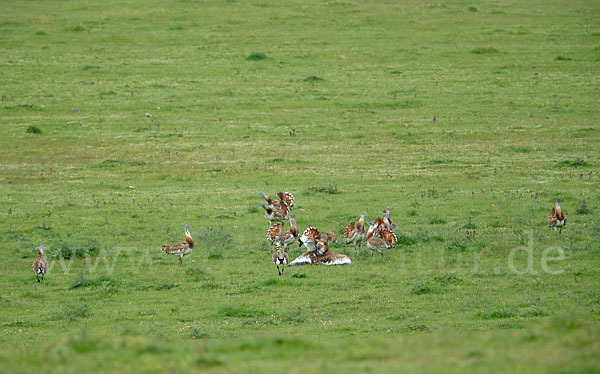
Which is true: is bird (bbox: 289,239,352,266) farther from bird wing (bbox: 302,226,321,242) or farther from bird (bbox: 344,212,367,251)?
bird (bbox: 344,212,367,251)

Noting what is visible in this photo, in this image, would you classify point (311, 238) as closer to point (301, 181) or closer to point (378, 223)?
point (378, 223)

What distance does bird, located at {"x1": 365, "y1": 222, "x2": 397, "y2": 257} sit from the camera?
58.0 ft

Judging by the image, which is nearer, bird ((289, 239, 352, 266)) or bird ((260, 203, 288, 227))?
bird ((289, 239, 352, 266))

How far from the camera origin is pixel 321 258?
57.2 ft

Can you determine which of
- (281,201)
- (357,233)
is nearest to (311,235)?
(357,233)

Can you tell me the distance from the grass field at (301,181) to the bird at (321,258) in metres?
0.22

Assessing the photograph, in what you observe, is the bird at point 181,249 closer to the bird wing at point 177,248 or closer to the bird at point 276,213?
the bird wing at point 177,248

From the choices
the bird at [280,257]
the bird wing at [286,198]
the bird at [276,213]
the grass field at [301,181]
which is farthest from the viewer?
the bird wing at [286,198]

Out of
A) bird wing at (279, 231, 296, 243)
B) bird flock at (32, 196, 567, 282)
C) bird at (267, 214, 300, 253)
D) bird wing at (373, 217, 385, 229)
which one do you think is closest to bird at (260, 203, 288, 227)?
bird flock at (32, 196, 567, 282)

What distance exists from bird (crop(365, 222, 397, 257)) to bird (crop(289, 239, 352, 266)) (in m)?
0.61

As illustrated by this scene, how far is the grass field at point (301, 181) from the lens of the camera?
11766 mm

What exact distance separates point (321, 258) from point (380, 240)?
1372 mm

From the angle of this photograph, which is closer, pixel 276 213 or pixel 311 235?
pixel 311 235

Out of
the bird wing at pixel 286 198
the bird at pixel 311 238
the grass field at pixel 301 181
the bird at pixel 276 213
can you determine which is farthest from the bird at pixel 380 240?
the bird wing at pixel 286 198
